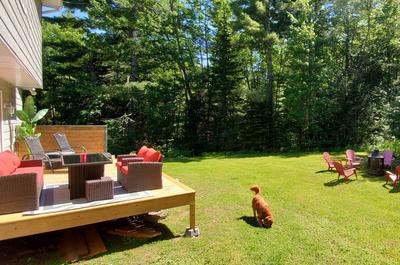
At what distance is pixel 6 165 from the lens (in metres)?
4.10

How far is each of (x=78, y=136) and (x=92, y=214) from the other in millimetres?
6494

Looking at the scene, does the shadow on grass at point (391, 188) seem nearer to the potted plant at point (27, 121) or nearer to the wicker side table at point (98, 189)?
the wicker side table at point (98, 189)

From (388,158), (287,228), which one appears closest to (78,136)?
(287,228)

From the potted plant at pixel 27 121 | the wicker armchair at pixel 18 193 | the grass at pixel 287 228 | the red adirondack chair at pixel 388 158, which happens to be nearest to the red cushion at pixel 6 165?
the wicker armchair at pixel 18 193

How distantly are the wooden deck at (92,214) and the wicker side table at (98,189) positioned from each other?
25cm

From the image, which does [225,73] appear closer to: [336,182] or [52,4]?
[52,4]

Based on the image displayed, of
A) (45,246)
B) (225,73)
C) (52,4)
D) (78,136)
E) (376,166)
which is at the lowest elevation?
(45,246)

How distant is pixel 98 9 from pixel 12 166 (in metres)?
12.4

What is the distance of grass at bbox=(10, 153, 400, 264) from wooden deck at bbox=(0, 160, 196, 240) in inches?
18.3

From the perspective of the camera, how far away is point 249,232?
4.21 m

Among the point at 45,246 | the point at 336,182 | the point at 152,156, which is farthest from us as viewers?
the point at 336,182

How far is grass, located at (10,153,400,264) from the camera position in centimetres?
350

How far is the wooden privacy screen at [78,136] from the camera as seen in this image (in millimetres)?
9180

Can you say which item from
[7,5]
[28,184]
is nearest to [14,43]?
[7,5]
